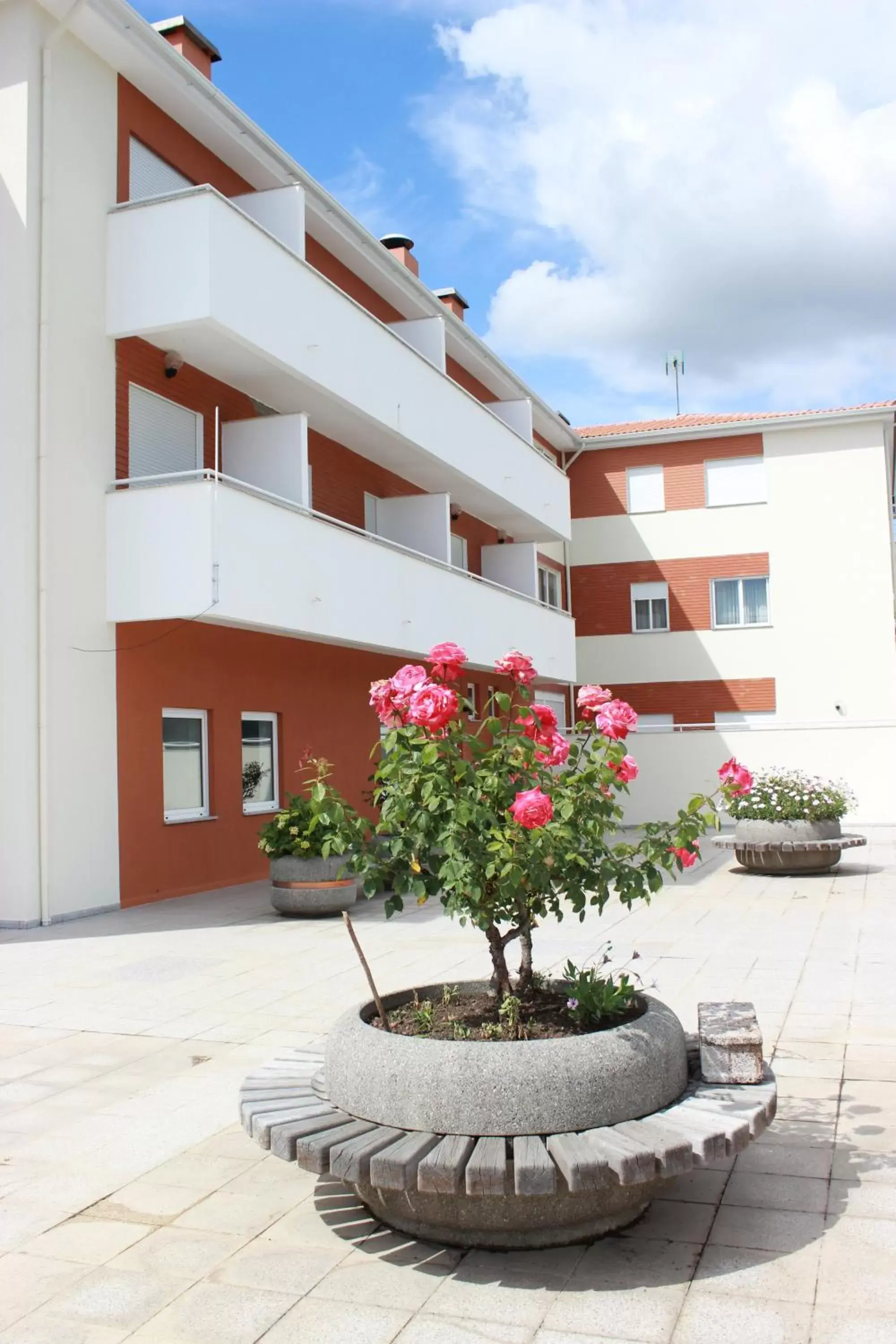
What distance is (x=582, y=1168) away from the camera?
3.55 m

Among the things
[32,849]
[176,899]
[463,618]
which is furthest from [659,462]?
[32,849]

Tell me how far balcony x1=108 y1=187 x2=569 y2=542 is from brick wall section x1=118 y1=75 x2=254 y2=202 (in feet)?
2.95

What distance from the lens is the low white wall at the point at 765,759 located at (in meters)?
24.7

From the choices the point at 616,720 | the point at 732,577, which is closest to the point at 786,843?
the point at 616,720

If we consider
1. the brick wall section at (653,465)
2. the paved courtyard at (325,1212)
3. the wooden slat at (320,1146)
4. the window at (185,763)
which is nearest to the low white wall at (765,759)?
the brick wall section at (653,465)

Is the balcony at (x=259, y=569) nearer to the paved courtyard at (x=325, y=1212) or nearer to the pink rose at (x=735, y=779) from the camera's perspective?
the paved courtyard at (x=325, y=1212)

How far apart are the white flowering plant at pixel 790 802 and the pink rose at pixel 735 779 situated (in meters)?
10.2

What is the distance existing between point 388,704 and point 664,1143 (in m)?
1.79

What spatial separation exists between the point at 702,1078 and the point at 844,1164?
77 centimetres

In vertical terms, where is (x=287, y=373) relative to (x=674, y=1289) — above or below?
above

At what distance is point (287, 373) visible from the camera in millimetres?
14836

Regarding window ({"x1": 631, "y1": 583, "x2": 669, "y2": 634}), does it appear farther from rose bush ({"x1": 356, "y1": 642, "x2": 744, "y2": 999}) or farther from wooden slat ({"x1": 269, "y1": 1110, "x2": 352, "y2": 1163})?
wooden slat ({"x1": 269, "y1": 1110, "x2": 352, "y2": 1163})

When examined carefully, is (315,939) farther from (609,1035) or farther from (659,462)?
(659,462)

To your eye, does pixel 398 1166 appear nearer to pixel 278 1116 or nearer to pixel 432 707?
pixel 278 1116
